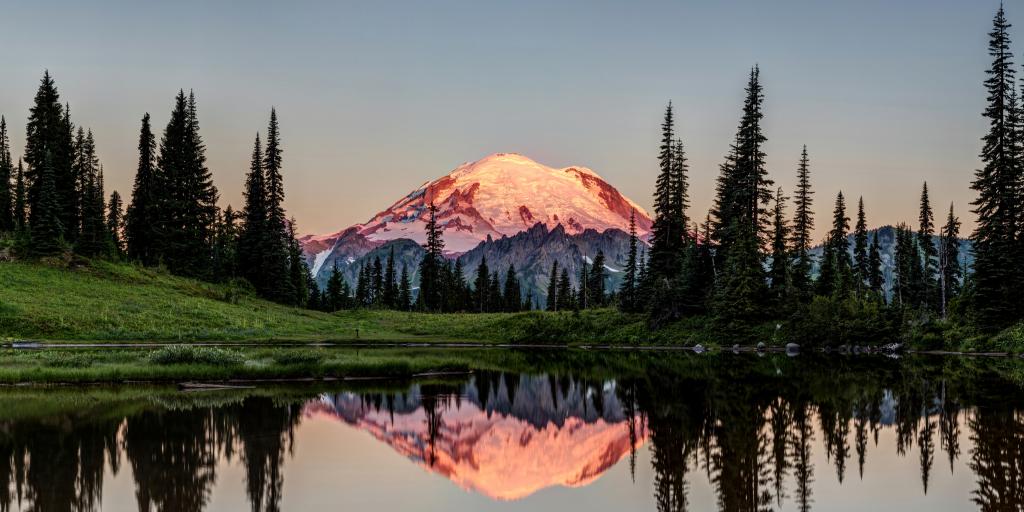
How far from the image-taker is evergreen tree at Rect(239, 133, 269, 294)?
323 feet

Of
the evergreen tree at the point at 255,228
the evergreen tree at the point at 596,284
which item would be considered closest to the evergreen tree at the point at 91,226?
the evergreen tree at the point at 255,228

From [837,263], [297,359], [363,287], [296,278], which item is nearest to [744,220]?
[837,263]

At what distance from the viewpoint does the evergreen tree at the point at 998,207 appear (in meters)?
59.9

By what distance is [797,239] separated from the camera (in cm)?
8706

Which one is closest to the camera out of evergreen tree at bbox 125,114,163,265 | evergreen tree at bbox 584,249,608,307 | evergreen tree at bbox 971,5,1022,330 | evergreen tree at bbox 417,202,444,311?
evergreen tree at bbox 971,5,1022,330

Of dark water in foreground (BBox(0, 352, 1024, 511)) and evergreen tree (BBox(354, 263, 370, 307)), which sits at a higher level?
evergreen tree (BBox(354, 263, 370, 307))

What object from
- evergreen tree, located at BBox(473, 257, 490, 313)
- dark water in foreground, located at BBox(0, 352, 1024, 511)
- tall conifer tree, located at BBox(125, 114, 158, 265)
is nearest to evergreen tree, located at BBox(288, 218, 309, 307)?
tall conifer tree, located at BBox(125, 114, 158, 265)

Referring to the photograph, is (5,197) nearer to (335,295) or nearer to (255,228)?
(255,228)

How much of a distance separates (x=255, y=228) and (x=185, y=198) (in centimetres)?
854

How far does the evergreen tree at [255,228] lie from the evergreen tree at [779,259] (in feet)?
185

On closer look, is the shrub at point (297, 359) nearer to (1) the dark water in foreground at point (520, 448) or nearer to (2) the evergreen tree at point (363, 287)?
(1) the dark water in foreground at point (520, 448)

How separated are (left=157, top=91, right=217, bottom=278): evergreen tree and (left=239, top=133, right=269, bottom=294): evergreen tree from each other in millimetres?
4174

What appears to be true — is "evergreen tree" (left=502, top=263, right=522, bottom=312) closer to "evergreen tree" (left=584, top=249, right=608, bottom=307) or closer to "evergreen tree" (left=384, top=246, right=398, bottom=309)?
"evergreen tree" (left=584, top=249, right=608, bottom=307)

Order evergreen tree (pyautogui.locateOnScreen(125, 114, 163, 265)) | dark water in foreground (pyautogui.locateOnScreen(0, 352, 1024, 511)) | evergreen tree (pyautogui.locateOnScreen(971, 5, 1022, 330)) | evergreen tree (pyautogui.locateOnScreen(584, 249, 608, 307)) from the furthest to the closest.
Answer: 1. evergreen tree (pyautogui.locateOnScreen(584, 249, 608, 307))
2. evergreen tree (pyautogui.locateOnScreen(125, 114, 163, 265))
3. evergreen tree (pyautogui.locateOnScreen(971, 5, 1022, 330))
4. dark water in foreground (pyautogui.locateOnScreen(0, 352, 1024, 511))
